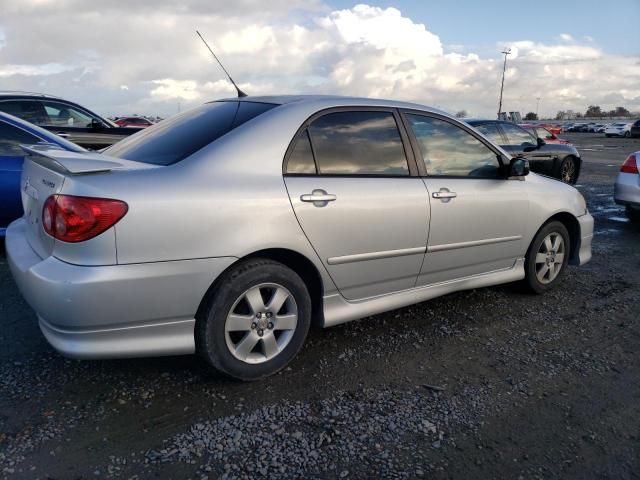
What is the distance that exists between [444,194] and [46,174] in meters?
2.42

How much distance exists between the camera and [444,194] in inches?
141

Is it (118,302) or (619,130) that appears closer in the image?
(118,302)

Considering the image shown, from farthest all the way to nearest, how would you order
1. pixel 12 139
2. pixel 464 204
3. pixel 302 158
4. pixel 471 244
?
pixel 12 139
pixel 471 244
pixel 464 204
pixel 302 158

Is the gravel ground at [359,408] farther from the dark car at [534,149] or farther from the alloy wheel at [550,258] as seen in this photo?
the dark car at [534,149]

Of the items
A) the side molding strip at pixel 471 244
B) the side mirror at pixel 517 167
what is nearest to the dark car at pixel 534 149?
the side mirror at pixel 517 167

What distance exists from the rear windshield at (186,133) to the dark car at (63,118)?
3474 millimetres

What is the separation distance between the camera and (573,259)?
4.72 meters

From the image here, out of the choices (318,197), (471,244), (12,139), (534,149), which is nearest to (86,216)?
(318,197)

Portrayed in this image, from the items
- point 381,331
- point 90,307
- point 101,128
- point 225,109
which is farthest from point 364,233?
point 101,128

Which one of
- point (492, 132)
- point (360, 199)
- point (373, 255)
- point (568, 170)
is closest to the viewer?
point (360, 199)

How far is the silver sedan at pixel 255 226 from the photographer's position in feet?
8.15

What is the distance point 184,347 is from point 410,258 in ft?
5.13

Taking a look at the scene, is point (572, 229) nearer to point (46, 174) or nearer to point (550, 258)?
point (550, 258)

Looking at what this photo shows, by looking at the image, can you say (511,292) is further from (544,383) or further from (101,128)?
(101,128)
